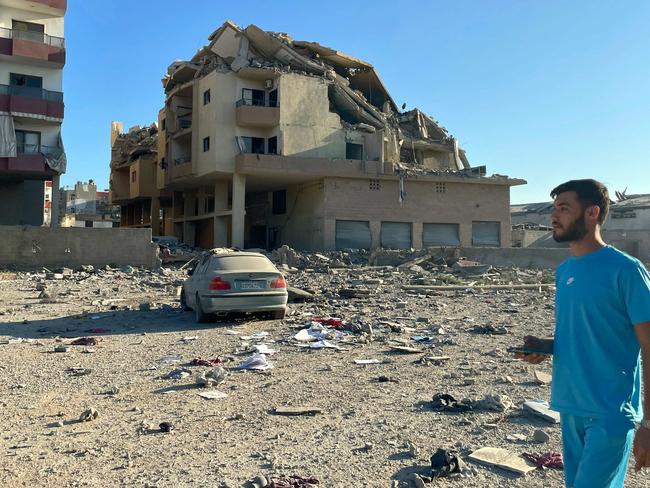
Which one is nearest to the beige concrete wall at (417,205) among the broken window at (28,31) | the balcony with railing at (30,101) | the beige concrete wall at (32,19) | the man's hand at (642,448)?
the balcony with railing at (30,101)

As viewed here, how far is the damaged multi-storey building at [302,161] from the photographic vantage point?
38.7 m

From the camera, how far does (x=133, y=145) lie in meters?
59.2

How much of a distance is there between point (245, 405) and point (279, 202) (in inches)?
1581

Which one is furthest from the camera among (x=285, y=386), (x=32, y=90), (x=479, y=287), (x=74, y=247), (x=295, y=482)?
(x=32, y=90)

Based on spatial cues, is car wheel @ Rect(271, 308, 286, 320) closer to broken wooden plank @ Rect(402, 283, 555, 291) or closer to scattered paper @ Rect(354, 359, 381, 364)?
scattered paper @ Rect(354, 359, 381, 364)

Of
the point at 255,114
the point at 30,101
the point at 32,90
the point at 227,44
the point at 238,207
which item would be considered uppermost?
the point at 227,44

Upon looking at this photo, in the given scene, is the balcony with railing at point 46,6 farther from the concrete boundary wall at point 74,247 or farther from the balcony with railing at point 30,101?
the concrete boundary wall at point 74,247

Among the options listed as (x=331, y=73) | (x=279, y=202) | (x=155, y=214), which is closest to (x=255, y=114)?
(x=331, y=73)

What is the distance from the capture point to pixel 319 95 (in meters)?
40.5

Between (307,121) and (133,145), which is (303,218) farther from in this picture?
(133,145)

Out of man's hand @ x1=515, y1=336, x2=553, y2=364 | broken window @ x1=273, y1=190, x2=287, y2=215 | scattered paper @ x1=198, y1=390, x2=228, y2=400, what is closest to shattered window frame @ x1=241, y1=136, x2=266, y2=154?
broken window @ x1=273, y1=190, x2=287, y2=215

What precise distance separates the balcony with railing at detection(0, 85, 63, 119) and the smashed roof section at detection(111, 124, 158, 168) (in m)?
22.1

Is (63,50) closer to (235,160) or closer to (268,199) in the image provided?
(235,160)

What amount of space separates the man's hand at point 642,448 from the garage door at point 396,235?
125 ft
